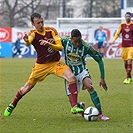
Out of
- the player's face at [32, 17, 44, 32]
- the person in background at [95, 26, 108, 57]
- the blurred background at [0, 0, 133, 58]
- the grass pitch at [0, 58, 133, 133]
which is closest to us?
the grass pitch at [0, 58, 133, 133]

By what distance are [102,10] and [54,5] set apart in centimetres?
537

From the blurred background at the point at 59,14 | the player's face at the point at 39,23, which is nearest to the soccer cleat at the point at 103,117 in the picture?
the player's face at the point at 39,23

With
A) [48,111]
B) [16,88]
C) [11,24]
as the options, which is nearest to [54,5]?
[11,24]

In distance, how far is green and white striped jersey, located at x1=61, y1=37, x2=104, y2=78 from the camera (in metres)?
9.66

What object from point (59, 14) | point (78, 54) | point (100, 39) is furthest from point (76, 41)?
point (59, 14)

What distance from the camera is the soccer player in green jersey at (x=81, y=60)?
378 inches

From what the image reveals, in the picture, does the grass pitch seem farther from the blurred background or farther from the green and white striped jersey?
the blurred background

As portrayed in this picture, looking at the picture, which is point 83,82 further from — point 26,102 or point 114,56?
point 114,56

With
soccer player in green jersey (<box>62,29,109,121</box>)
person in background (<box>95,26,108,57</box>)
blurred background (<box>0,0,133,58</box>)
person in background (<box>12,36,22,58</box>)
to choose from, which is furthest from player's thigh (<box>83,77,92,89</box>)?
person in background (<box>12,36,22,58</box>)

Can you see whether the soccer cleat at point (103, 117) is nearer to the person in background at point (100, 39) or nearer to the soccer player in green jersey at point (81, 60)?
the soccer player in green jersey at point (81, 60)

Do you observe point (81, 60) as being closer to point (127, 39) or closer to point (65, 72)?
point (65, 72)

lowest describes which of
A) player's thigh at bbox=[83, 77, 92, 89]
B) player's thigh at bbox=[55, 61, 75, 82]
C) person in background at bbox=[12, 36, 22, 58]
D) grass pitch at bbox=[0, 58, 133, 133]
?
person in background at bbox=[12, 36, 22, 58]

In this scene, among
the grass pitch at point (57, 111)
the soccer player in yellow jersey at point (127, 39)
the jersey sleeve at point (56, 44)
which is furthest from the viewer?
the soccer player in yellow jersey at point (127, 39)

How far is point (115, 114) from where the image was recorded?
33.7ft
